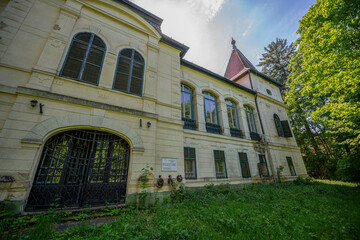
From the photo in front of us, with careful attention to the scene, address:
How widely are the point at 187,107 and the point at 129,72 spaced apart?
173 inches

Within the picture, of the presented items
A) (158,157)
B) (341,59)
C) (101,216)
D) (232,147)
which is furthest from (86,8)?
(341,59)

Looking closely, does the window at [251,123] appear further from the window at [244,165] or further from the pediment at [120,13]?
the pediment at [120,13]

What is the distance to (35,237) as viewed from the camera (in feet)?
8.78

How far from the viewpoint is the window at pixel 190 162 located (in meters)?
7.65

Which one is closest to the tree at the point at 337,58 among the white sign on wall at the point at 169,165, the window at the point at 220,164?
the window at the point at 220,164

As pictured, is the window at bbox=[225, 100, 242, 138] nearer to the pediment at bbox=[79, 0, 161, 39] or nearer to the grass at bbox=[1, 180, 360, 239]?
the grass at bbox=[1, 180, 360, 239]

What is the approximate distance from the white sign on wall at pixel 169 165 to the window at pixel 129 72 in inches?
138

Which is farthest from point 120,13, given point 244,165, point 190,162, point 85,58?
point 244,165

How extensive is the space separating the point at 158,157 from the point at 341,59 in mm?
10377

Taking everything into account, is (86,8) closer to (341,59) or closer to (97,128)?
(97,128)

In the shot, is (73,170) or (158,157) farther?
(158,157)

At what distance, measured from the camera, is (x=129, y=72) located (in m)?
6.73

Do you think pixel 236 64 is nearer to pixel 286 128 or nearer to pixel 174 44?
pixel 286 128

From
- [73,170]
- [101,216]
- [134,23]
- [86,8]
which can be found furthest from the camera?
[134,23]
